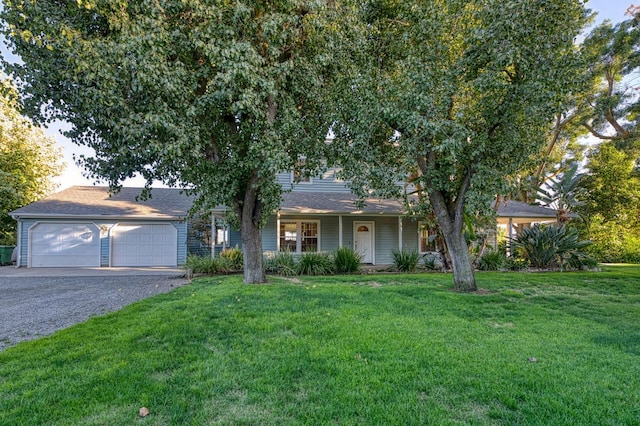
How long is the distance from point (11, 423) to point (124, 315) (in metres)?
3.35

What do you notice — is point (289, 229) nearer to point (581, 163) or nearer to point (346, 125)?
point (346, 125)

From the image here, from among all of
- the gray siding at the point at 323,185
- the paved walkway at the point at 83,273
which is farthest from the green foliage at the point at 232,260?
the gray siding at the point at 323,185

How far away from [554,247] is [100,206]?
62.2ft

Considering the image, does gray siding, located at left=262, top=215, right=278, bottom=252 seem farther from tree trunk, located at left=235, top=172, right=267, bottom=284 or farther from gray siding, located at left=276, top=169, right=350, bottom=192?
tree trunk, located at left=235, top=172, right=267, bottom=284

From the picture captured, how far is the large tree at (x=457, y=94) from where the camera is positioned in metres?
6.70

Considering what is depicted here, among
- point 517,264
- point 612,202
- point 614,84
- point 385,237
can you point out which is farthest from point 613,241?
point 385,237

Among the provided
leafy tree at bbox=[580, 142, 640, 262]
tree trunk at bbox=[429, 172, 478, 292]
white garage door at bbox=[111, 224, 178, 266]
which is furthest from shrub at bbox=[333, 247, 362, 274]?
leafy tree at bbox=[580, 142, 640, 262]

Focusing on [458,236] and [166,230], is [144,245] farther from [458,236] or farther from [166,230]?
[458,236]

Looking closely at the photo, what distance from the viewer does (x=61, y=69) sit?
6.48 meters

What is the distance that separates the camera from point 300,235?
15453 millimetres

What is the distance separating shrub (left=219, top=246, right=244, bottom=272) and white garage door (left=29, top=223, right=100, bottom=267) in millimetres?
7112

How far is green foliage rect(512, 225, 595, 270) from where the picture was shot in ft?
39.6

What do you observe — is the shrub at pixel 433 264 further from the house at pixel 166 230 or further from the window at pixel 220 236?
the window at pixel 220 236

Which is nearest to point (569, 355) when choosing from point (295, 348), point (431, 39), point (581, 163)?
point (295, 348)
